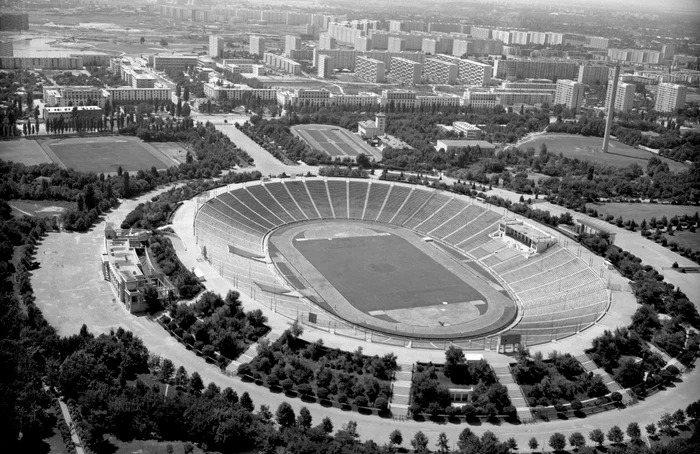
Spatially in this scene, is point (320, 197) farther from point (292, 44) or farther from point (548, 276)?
point (292, 44)

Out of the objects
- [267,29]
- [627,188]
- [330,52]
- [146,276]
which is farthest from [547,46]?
[146,276]

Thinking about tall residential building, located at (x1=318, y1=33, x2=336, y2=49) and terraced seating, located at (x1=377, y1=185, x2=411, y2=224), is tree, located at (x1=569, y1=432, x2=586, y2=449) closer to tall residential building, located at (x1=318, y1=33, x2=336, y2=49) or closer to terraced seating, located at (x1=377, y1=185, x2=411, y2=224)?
terraced seating, located at (x1=377, y1=185, x2=411, y2=224)

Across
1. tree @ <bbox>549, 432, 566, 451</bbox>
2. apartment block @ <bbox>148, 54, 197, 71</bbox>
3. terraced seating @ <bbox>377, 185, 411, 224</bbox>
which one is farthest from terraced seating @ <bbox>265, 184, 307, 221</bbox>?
apartment block @ <bbox>148, 54, 197, 71</bbox>

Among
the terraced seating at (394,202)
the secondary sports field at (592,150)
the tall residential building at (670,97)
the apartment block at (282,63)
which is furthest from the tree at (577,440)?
the apartment block at (282,63)

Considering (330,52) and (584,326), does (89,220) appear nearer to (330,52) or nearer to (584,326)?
(584,326)

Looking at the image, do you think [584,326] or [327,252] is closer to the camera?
[584,326]

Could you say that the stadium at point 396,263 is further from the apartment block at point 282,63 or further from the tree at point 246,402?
the apartment block at point 282,63

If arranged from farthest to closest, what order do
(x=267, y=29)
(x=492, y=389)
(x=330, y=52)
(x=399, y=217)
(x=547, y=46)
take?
(x=267, y=29)
(x=547, y=46)
(x=330, y=52)
(x=399, y=217)
(x=492, y=389)

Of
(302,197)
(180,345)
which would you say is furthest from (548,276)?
(180,345)
